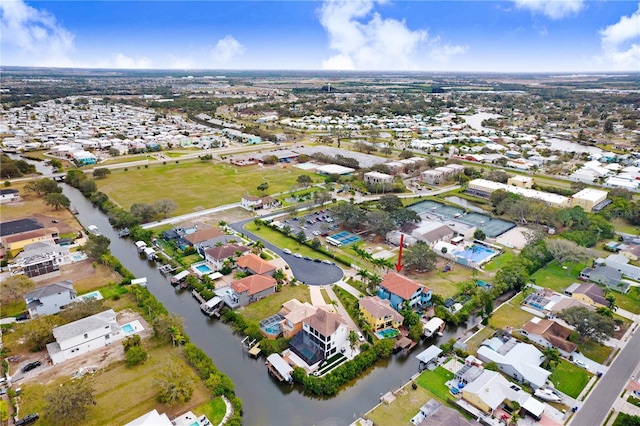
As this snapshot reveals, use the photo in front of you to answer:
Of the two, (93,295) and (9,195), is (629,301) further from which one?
(9,195)

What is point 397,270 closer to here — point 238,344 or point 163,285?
point 238,344

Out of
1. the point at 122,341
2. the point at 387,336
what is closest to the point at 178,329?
the point at 122,341

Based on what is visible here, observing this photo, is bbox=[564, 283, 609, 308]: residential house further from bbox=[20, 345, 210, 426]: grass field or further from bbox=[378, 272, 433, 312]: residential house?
bbox=[20, 345, 210, 426]: grass field

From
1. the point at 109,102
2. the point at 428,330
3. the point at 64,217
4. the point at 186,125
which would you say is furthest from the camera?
the point at 109,102

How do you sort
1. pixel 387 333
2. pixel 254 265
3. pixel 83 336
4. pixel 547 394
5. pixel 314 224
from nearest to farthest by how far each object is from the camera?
pixel 547 394, pixel 83 336, pixel 387 333, pixel 254 265, pixel 314 224

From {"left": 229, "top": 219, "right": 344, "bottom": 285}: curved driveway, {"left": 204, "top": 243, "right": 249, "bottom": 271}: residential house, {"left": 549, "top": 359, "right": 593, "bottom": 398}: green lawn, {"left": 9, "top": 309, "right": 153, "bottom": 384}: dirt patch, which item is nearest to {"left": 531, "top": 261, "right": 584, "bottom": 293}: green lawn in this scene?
{"left": 549, "top": 359, "right": 593, "bottom": 398}: green lawn

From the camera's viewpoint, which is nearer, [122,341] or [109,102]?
[122,341]

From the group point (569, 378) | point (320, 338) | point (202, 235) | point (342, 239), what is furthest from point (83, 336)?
point (569, 378)

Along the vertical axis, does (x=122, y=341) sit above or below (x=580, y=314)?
below
